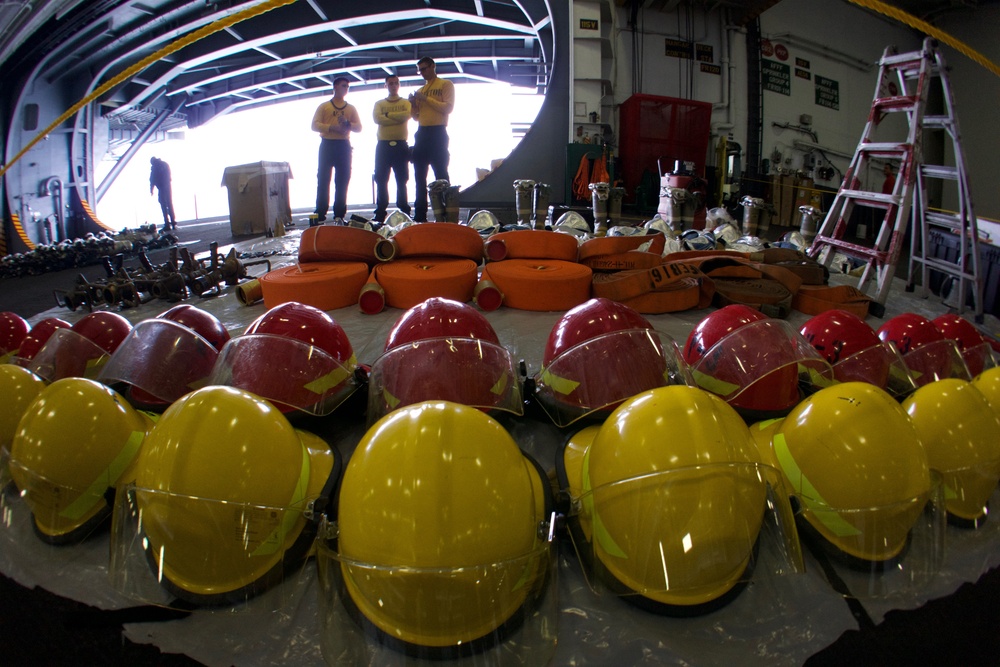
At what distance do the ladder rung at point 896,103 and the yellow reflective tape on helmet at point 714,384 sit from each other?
2878 millimetres

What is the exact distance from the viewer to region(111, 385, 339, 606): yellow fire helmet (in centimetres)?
76

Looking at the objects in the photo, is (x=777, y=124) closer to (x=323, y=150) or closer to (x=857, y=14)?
(x=857, y=14)

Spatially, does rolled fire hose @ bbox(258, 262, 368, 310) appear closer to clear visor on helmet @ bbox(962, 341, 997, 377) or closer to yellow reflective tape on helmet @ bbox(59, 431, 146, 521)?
yellow reflective tape on helmet @ bbox(59, 431, 146, 521)

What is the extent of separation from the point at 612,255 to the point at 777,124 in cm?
602

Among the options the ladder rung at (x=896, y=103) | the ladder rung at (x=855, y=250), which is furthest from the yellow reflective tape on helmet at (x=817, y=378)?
the ladder rung at (x=896, y=103)

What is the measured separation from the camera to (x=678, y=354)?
49.6 inches

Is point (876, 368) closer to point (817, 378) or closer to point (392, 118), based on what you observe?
point (817, 378)

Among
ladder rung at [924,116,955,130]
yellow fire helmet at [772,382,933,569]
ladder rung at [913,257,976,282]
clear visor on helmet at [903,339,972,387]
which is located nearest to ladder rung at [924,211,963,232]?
ladder rung at [913,257,976,282]

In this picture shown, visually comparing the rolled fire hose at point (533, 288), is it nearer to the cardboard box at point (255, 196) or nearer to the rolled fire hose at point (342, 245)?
the rolled fire hose at point (342, 245)

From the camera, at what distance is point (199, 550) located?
79 centimetres

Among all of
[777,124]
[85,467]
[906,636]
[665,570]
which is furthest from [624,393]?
[777,124]

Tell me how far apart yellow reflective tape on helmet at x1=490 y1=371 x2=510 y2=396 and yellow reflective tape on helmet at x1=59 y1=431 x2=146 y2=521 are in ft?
2.41

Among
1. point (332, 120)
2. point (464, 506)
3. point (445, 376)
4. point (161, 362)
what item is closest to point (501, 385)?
point (445, 376)

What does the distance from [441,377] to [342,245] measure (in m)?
1.89
